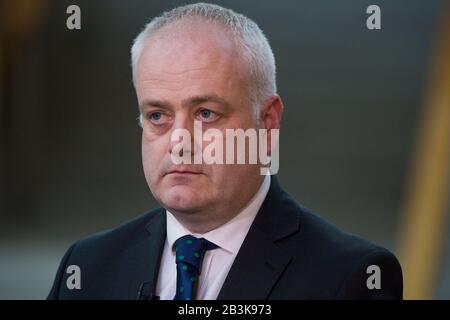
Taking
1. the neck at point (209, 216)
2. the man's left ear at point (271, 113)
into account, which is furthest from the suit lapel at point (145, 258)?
the man's left ear at point (271, 113)

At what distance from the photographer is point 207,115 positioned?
1722 mm

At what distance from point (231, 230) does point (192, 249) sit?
0.32ft

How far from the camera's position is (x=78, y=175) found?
222 centimetres

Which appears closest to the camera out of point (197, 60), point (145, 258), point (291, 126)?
point (197, 60)

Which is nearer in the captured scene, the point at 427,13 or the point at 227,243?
the point at 227,243

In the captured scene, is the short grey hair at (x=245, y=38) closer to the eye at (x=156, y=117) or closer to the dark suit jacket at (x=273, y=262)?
the eye at (x=156, y=117)

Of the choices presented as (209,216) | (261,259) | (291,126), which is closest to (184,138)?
(209,216)

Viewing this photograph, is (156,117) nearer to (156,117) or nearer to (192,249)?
(156,117)

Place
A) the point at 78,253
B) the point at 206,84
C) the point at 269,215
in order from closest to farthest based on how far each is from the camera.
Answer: the point at 206,84
the point at 269,215
the point at 78,253

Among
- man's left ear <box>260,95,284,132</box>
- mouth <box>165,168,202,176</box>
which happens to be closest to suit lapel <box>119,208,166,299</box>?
mouth <box>165,168,202,176</box>

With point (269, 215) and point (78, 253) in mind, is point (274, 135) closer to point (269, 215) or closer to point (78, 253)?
point (269, 215)

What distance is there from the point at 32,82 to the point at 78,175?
38 cm
